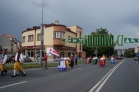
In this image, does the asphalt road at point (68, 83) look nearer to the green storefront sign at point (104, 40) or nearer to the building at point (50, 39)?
the green storefront sign at point (104, 40)

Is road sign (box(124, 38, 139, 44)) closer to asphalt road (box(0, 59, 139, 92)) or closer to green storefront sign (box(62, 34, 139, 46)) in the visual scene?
green storefront sign (box(62, 34, 139, 46))

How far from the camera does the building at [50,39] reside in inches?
1505

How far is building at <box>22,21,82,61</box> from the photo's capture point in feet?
125

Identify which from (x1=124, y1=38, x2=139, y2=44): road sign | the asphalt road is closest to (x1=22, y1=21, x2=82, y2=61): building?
(x1=124, y1=38, x2=139, y2=44): road sign

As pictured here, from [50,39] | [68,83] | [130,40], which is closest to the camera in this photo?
[68,83]

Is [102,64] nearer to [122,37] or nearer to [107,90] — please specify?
[122,37]

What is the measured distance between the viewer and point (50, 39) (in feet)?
127

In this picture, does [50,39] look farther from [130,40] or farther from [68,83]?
[68,83]

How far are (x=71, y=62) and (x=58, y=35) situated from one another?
1747 cm

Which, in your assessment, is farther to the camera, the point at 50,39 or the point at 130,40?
the point at 50,39

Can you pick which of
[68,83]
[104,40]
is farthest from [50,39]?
[68,83]

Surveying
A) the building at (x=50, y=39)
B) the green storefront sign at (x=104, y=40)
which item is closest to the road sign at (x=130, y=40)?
the green storefront sign at (x=104, y=40)

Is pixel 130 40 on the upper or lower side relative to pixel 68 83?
upper

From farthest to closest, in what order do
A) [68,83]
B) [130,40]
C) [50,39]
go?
[50,39], [130,40], [68,83]
